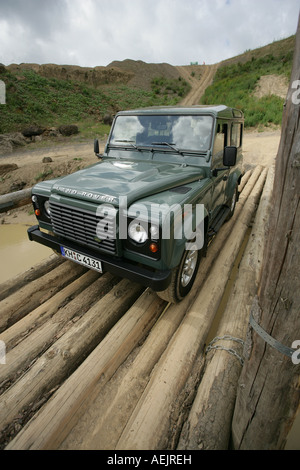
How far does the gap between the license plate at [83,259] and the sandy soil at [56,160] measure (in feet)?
18.9

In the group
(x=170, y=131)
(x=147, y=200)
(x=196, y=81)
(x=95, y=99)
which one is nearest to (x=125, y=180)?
(x=147, y=200)

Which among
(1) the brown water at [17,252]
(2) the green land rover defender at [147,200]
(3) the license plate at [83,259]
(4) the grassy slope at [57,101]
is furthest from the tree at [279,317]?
(4) the grassy slope at [57,101]

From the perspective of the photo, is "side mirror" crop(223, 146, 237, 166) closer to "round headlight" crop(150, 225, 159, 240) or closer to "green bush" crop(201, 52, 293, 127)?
"round headlight" crop(150, 225, 159, 240)

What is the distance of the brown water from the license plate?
273 cm

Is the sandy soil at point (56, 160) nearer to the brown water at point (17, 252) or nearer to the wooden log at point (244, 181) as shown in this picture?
the brown water at point (17, 252)

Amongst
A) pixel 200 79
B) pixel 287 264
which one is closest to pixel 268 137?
pixel 287 264

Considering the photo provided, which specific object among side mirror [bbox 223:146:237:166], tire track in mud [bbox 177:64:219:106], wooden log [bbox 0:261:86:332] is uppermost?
tire track in mud [bbox 177:64:219:106]

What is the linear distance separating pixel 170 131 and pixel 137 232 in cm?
190

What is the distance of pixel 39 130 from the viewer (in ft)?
51.0

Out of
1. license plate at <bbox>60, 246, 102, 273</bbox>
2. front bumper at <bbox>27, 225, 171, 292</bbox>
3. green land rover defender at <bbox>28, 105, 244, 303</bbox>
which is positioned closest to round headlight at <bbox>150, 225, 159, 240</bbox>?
green land rover defender at <bbox>28, 105, 244, 303</bbox>

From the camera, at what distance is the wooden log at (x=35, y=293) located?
2740 mm

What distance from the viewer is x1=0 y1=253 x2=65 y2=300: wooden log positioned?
3023mm

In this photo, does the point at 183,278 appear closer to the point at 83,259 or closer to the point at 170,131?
the point at 83,259
